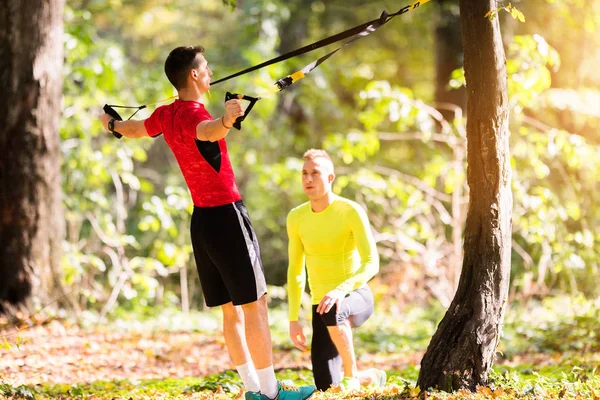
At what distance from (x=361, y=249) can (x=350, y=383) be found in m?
0.83

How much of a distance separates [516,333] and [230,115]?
6.26 meters

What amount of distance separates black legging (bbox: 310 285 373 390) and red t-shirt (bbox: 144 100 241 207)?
115cm

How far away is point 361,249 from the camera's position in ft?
15.8

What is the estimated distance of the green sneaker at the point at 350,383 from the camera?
4.65m

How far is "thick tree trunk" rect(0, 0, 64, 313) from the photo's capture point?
800 cm

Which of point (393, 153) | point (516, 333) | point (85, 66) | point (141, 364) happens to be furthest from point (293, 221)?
point (393, 153)

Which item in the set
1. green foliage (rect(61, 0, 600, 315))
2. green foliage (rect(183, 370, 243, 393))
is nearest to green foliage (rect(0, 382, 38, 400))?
green foliage (rect(183, 370, 243, 393))

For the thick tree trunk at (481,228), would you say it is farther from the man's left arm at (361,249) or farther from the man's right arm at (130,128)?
the man's right arm at (130,128)

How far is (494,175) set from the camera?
169 inches

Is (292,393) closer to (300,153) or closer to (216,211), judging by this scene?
(216,211)

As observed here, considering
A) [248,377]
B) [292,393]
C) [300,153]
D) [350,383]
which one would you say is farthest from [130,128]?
[300,153]

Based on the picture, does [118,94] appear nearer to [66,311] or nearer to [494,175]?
[66,311]

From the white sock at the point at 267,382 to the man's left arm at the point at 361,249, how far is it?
0.76 meters

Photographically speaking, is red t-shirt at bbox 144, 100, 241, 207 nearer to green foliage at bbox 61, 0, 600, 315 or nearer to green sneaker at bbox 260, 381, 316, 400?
green sneaker at bbox 260, 381, 316, 400
